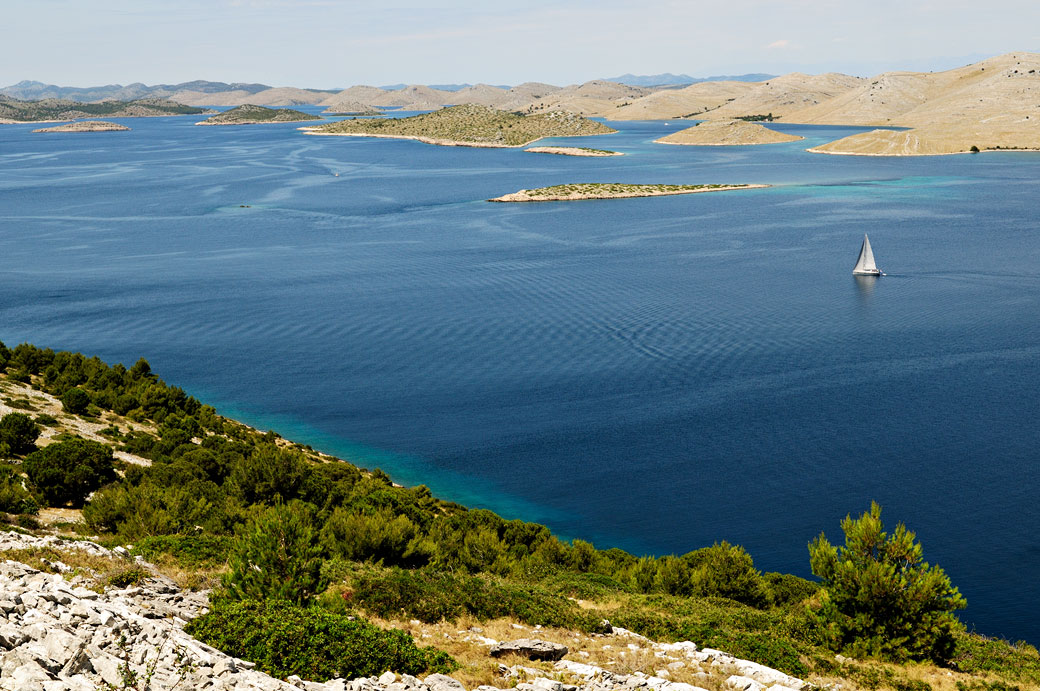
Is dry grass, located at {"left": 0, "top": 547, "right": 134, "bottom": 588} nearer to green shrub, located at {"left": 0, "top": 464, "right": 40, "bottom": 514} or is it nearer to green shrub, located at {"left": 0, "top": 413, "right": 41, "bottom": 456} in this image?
green shrub, located at {"left": 0, "top": 464, "right": 40, "bottom": 514}

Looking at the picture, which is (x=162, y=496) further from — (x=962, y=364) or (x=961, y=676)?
(x=962, y=364)

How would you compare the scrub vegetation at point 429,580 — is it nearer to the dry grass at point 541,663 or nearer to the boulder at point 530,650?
the dry grass at point 541,663

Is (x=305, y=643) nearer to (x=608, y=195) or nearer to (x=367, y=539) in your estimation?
(x=367, y=539)

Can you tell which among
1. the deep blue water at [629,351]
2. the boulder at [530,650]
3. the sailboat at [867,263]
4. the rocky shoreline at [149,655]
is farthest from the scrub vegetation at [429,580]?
the sailboat at [867,263]

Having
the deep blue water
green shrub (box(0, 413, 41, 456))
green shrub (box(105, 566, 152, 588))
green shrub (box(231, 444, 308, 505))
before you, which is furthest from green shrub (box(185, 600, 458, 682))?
green shrub (box(0, 413, 41, 456))

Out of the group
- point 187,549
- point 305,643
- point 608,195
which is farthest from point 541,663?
point 608,195
